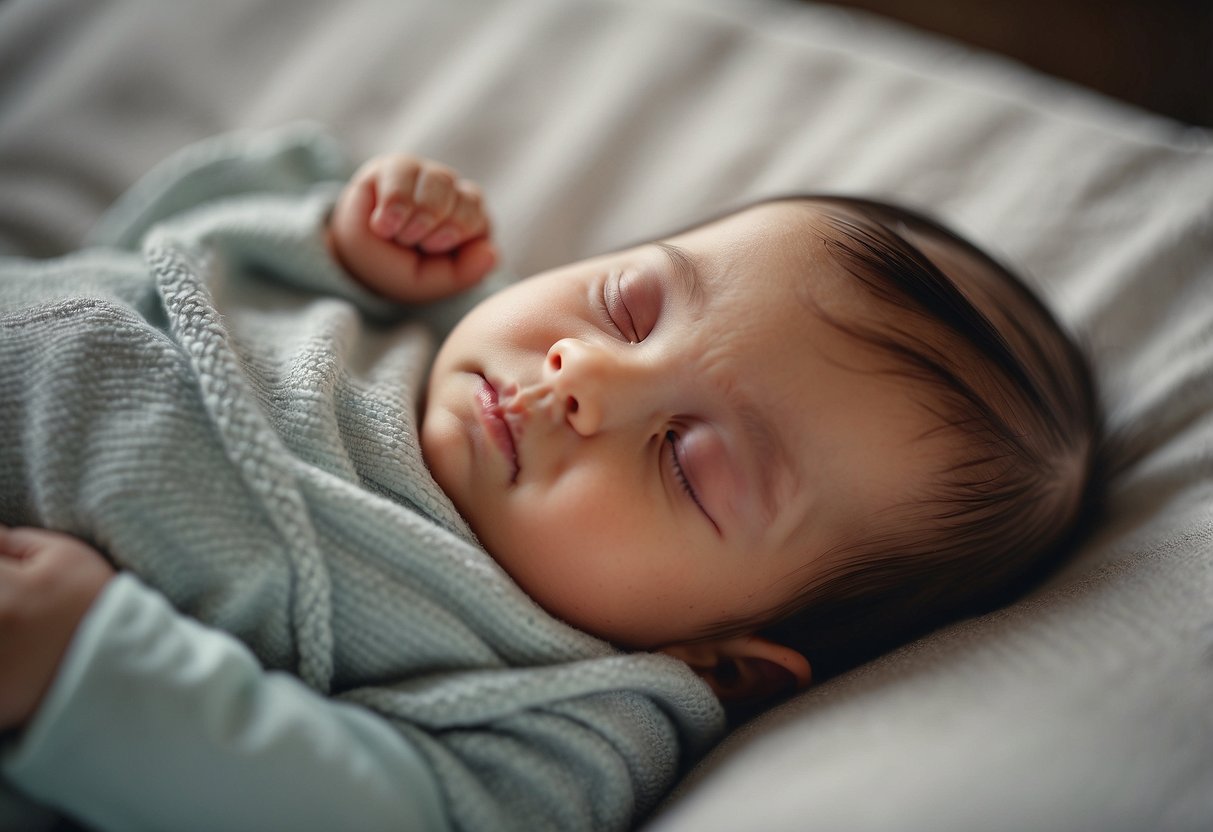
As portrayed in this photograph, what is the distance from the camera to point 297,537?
773 mm

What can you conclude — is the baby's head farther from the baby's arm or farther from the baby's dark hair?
the baby's arm

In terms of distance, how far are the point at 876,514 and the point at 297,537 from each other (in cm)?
53

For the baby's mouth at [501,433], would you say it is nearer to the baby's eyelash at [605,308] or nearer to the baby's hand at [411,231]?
the baby's eyelash at [605,308]

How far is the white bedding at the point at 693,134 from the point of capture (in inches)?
46.4

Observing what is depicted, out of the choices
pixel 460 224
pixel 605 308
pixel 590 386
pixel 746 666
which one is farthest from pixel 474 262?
pixel 746 666

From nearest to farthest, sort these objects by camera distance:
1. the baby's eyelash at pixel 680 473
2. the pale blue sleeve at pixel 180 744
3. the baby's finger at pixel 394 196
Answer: the pale blue sleeve at pixel 180 744
the baby's eyelash at pixel 680 473
the baby's finger at pixel 394 196

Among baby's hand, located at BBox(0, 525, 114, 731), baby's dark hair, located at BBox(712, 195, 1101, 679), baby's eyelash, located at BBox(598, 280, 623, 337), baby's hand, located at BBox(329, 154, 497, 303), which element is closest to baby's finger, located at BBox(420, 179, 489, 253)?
baby's hand, located at BBox(329, 154, 497, 303)

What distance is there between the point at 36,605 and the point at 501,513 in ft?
1.25

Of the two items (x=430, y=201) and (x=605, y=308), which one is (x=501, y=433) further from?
(x=430, y=201)

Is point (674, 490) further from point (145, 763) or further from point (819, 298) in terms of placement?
point (145, 763)

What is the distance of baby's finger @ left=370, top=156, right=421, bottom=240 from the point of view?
3.65 ft

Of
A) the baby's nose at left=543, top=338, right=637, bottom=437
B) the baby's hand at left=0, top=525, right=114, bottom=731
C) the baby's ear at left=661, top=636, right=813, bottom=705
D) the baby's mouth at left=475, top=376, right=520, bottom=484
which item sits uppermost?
the baby's nose at left=543, top=338, right=637, bottom=437

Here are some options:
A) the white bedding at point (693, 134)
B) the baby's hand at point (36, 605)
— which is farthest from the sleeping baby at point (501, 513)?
the white bedding at point (693, 134)

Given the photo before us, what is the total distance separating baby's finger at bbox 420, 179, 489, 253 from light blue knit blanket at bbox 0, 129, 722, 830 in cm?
26
